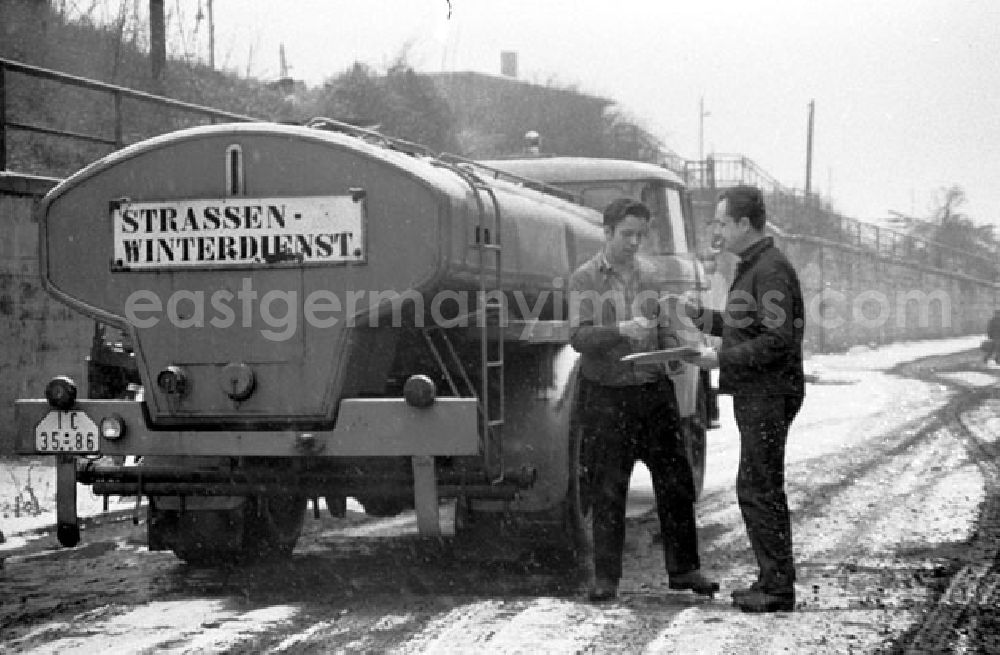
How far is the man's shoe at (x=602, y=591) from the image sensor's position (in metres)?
6.93

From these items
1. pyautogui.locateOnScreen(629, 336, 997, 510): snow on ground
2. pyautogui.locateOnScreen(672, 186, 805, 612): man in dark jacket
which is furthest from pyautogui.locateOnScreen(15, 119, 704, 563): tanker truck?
pyautogui.locateOnScreen(629, 336, 997, 510): snow on ground

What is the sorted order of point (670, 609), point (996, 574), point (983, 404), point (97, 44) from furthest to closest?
point (97, 44) → point (983, 404) → point (996, 574) → point (670, 609)

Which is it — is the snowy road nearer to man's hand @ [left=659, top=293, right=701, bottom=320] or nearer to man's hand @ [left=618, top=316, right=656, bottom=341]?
man's hand @ [left=618, top=316, right=656, bottom=341]

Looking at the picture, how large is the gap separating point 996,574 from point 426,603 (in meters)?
2.95

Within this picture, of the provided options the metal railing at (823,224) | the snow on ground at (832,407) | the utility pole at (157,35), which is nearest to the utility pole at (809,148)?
the metal railing at (823,224)

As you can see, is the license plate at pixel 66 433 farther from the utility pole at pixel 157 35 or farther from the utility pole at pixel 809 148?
the utility pole at pixel 809 148

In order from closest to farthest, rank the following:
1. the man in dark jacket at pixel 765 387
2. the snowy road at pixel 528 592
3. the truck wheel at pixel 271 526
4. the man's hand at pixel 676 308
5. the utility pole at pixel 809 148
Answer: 1. the snowy road at pixel 528 592
2. the man in dark jacket at pixel 765 387
3. the man's hand at pixel 676 308
4. the truck wheel at pixel 271 526
5. the utility pole at pixel 809 148

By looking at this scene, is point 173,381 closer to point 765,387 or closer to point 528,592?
point 528,592

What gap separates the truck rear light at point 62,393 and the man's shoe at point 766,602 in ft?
11.0

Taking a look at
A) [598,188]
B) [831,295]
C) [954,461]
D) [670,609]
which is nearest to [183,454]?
[670,609]

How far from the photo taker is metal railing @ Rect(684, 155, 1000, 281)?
42.7 m

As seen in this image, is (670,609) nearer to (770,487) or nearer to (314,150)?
(770,487)

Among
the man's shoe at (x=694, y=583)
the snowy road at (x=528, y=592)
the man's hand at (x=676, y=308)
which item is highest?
the man's hand at (x=676, y=308)

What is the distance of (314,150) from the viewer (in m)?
7.04
